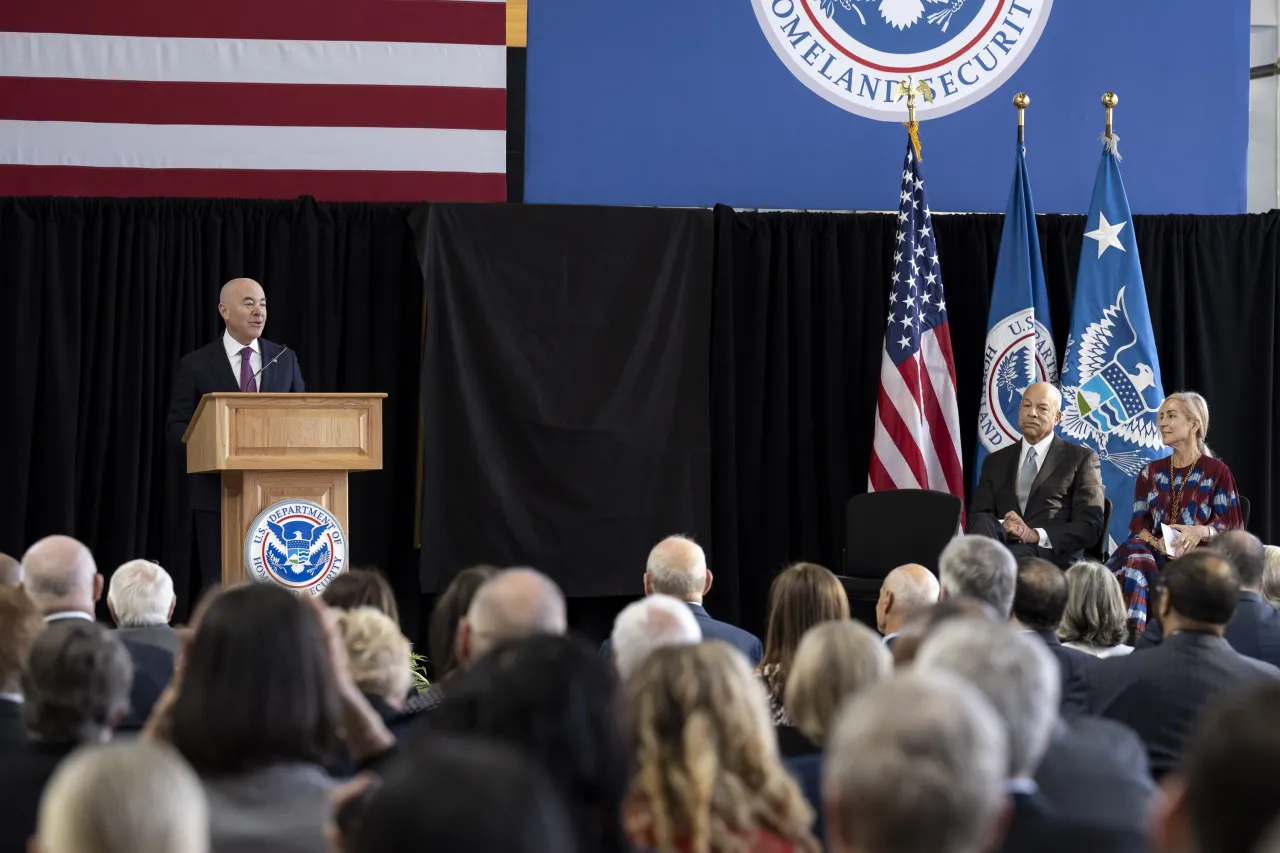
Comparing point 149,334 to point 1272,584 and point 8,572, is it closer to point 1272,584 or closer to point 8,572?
point 8,572

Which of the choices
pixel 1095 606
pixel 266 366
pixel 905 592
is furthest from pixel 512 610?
pixel 266 366

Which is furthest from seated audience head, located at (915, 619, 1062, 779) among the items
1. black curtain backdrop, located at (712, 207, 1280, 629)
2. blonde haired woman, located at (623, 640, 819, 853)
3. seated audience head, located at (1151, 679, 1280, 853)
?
black curtain backdrop, located at (712, 207, 1280, 629)

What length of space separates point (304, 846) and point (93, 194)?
240 inches

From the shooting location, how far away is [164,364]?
→ 7246 millimetres

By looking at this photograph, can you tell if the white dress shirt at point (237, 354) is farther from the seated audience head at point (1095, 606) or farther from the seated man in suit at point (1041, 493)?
the seated audience head at point (1095, 606)

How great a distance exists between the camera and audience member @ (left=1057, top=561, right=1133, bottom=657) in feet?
14.2

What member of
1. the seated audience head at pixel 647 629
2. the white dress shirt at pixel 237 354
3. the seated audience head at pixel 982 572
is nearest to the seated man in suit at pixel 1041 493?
the seated audience head at pixel 982 572

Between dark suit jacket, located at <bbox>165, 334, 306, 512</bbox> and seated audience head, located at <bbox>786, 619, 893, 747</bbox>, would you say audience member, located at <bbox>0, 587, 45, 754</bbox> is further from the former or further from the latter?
dark suit jacket, located at <bbox>165, 334, 306, 512</bbox>

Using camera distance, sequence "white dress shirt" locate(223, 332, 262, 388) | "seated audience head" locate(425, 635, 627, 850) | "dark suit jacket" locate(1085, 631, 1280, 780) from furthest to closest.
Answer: "white dress shirt" locate(223, 332, 262, 388), "dark suit jacket" locate(1085, 631, 1280, 780), "seated audience head" locate(425, 635, 627, 850)

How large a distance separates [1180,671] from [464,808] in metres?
2.67

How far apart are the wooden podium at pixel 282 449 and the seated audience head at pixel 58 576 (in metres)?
1.19

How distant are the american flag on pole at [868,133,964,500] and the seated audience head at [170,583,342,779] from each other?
5.33m

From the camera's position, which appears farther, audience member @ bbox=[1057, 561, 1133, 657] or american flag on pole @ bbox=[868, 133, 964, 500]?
american flag on pole @ bbox=[868, 133, 964, 500]

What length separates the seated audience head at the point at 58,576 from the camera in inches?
146
